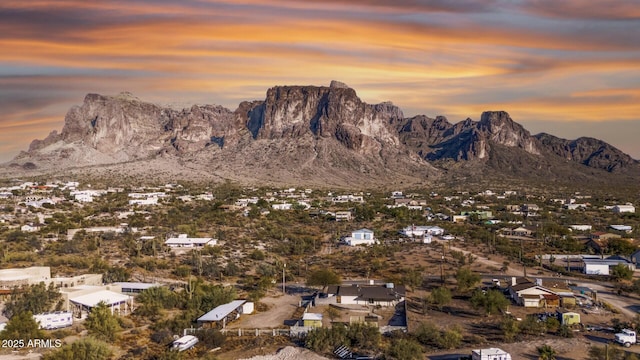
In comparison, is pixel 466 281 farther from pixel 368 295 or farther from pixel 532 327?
pixel 532 327

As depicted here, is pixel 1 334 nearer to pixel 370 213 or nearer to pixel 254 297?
pixel 254 297

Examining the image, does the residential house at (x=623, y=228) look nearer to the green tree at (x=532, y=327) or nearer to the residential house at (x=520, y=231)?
the residential house at (x=520, y=231)

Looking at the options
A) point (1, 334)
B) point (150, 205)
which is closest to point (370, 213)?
point (150, 205)

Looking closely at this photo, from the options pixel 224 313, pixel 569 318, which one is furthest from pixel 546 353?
pixel 224 313

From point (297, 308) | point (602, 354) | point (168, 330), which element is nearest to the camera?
point (602, 354)

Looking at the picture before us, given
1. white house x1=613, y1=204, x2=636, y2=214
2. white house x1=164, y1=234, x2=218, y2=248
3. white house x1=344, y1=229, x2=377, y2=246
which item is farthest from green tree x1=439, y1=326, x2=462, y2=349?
white house x1=613, y1=204, x2=636, y2=214

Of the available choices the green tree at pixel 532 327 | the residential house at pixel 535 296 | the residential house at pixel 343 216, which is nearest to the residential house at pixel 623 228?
the residential house at pixel 343 216
